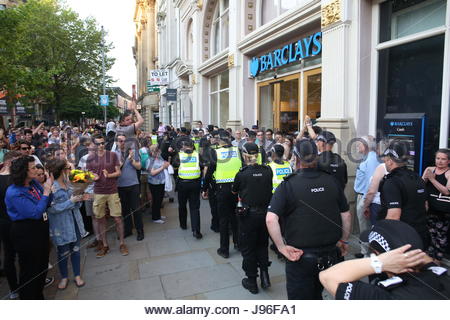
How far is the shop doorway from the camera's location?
8.53m

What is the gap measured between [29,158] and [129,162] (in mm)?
2372

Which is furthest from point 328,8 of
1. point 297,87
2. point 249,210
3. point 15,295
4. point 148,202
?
point 15,295

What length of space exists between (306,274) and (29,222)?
2907mm

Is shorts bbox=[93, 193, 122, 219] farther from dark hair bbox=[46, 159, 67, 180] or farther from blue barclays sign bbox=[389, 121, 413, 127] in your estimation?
blue barclays sign bbox=[389, 121, 413, 127]

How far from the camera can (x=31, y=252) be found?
133 inches

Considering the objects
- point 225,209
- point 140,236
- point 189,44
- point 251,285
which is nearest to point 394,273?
point 251,285

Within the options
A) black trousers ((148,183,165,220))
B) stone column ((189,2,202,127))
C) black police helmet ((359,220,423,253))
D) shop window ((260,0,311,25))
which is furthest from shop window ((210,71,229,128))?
black police helmet ((359,220,423,253))

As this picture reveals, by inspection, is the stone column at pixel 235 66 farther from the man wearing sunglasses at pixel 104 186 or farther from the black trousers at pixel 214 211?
the man wearing sunglasses at pixel 104 186

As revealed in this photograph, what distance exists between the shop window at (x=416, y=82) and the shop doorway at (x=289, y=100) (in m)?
2.29

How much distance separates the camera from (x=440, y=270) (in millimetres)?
1580

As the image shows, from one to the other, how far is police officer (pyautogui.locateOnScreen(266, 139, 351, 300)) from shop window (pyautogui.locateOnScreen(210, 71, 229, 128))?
11332 mm
